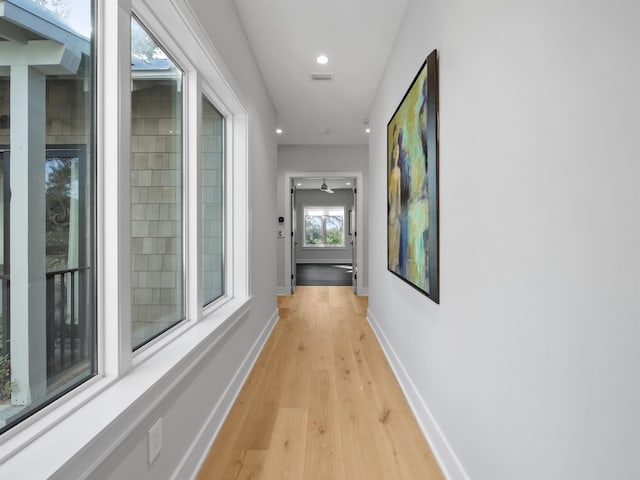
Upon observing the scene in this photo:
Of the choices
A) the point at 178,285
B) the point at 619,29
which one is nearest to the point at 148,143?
the point at 178,285

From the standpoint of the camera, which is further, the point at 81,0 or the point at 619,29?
the point at 81,0

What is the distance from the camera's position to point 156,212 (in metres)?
1.64

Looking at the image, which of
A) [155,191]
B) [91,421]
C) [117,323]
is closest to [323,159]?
[155,191]

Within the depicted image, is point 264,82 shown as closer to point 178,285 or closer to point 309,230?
Result: point 178,285

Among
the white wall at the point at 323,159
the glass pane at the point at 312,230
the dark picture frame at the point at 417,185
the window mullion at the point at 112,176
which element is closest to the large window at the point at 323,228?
the glass pane at the point at 312,230

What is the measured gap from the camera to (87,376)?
111 centimetres

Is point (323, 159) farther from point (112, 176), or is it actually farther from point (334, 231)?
point (334, 231)

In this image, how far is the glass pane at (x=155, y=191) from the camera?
1478mm

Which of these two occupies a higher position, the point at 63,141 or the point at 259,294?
the point at 63,141

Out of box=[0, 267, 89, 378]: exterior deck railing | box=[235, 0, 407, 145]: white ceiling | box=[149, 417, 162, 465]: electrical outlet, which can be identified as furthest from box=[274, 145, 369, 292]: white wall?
box=[0, 267, 89, 378]: exterior deck railing

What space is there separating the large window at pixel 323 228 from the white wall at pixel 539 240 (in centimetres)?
1023

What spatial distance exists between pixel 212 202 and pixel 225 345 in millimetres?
995

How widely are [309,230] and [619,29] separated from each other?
1147cm

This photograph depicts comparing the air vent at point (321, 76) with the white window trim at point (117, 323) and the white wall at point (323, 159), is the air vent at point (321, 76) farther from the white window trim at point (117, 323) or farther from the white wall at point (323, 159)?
the white wall at point (323, 159)
